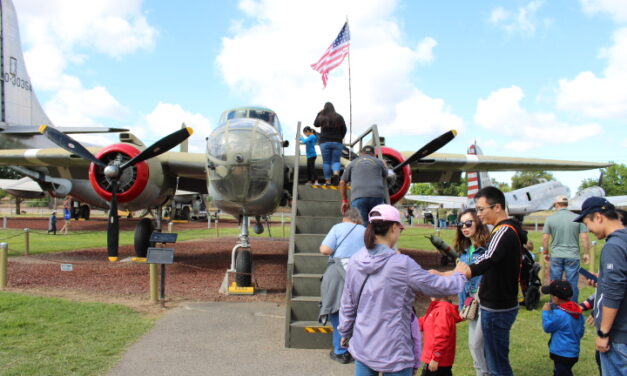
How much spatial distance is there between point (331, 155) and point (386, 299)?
631 cm

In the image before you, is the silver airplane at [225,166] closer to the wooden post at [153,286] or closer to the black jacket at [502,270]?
the wooden post at [153,286]

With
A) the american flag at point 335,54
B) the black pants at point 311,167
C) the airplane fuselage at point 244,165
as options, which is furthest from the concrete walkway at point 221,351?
the american flag at point 335,54

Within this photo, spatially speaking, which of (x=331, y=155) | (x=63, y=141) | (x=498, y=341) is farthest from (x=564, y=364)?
(x=63, y=141)

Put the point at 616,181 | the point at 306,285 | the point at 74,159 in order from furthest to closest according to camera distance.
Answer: the point at 616,181, the point at 74,159, the point at 306,285

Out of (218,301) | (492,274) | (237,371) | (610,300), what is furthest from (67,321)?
(610,300)

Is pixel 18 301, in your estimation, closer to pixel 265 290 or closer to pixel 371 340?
pixel 265 290

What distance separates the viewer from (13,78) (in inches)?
1032

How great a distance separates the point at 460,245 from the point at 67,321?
5.82 metres

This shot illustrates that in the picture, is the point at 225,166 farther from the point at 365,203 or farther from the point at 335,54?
the point at 335,54

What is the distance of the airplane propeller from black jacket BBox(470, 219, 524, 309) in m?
8.10

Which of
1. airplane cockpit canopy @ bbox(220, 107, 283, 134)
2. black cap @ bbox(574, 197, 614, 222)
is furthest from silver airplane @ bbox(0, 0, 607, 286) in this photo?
black cap @ bbox(574, 197, 614, 222)

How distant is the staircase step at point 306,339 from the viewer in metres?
5.52

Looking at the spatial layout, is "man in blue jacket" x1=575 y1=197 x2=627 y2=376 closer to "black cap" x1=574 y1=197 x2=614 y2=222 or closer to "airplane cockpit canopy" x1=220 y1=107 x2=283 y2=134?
"black cap" x1=574 y1=197 x2=614 y2=222

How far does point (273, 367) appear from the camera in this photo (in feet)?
15.8
